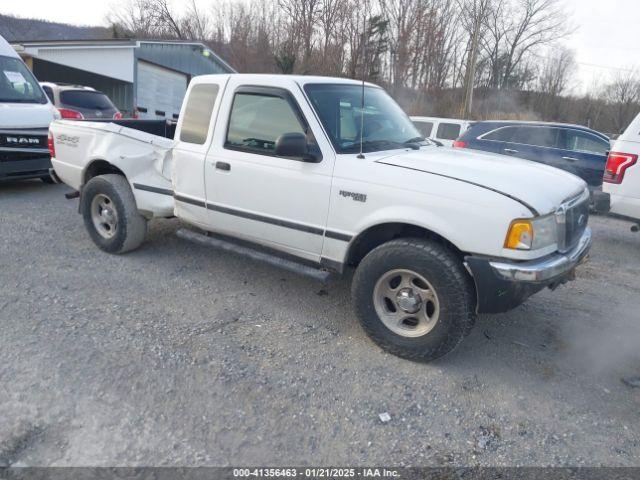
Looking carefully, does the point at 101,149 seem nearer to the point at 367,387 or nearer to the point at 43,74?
the point at 367,387

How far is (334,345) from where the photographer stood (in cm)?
371

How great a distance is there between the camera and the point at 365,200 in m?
3.49

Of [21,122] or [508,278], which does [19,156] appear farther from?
[508,278]

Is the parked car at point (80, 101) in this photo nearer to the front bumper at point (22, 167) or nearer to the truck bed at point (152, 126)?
the front bumper at point (22, 167)

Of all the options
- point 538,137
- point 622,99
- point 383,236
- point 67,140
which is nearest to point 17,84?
point 67,140

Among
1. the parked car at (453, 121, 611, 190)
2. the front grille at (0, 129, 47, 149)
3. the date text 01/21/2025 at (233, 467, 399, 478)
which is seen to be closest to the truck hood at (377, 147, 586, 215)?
the date text 01/21/2025 at (233, 467, 399, 478)

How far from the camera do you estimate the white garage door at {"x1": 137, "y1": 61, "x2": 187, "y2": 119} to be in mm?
20562

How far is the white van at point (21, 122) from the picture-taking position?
747 centimetres

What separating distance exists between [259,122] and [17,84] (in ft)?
20.4

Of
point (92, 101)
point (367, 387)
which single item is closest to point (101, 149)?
point (367, 387)

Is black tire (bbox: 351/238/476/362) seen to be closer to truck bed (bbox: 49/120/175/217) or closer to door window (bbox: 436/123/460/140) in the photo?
truck bed (bbox: 49/120/175/217)

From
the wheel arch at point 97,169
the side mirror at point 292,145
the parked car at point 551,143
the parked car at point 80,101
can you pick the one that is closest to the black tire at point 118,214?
the wheel arch at point 97,169

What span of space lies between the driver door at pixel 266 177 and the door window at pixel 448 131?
29.7 ft

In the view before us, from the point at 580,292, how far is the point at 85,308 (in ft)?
15.2
